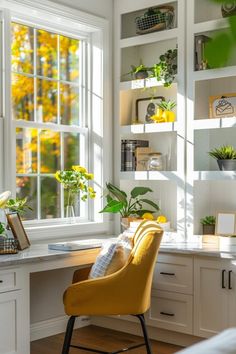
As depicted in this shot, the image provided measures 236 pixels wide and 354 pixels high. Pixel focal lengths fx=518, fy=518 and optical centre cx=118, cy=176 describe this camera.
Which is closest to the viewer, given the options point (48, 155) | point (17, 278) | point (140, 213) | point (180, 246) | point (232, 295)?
point (17, 278)

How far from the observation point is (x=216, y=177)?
386 centimetres

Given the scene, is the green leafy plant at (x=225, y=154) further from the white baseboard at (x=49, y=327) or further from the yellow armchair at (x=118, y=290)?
the white baseboard at (x=49, y=327)

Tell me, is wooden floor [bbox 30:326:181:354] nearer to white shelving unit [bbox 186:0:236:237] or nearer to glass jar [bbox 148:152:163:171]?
white shelving unit [bbox 186:0:236:237]

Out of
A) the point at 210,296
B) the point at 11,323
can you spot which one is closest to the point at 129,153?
the point at 210,296

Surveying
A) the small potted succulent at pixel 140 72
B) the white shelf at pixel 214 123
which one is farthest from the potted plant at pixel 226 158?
the small potted succulent at pixel 140 72

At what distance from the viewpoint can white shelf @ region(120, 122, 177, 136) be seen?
4.16 m

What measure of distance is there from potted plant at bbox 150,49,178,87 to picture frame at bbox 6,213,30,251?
1591 mm

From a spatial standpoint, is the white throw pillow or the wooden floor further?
the wooden floor

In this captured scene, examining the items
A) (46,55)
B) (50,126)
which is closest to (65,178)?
(50,126)

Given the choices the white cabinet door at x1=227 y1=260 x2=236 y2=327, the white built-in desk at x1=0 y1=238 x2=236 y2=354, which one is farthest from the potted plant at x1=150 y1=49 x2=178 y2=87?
the white cabinet door at x1=227 y1=260 x2=236 y2=327

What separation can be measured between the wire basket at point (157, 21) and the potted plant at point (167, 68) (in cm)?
22

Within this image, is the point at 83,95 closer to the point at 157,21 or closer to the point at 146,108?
the point at 146,108

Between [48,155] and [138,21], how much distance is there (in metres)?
3.49

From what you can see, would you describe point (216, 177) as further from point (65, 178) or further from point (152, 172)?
point (65, 178)
